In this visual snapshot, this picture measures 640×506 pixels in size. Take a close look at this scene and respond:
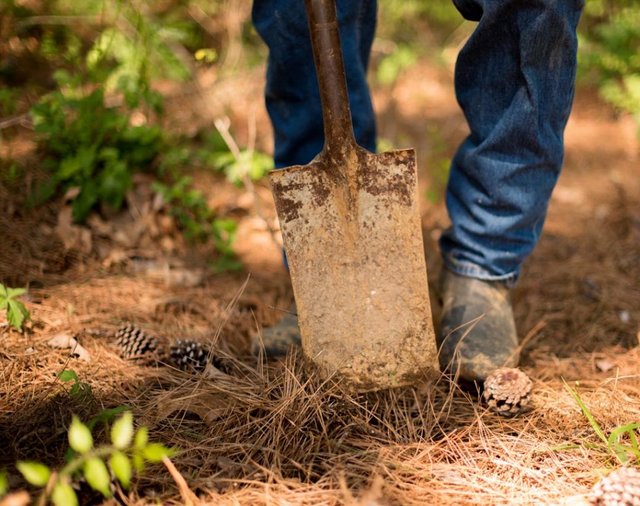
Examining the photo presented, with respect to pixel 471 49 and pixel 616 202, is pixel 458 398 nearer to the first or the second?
pixel 471 49

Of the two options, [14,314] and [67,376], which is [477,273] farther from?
[14,314]

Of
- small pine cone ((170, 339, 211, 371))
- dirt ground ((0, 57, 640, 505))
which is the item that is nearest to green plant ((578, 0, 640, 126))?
dirt ground ((0, 57, 640, 505))

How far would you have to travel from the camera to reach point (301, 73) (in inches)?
77.5

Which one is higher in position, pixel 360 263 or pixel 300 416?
pixel 360 263

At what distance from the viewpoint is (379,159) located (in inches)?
63.7

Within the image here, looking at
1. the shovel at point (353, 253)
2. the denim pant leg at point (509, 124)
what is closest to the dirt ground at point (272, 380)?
the shovel at point (353, 253)

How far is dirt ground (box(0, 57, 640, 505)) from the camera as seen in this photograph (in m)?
1.36

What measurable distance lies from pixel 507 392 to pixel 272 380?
0.67m

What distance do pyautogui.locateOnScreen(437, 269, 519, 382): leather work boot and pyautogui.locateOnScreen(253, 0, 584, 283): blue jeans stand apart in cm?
5

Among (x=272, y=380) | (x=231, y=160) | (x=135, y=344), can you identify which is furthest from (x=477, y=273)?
(x=231, y=160)

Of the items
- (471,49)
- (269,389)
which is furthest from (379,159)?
(269,389)

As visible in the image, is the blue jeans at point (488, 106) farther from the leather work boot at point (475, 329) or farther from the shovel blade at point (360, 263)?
the shovel blade at point (360, 263)

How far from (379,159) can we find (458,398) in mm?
748

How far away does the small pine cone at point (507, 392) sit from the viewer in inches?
62.0
